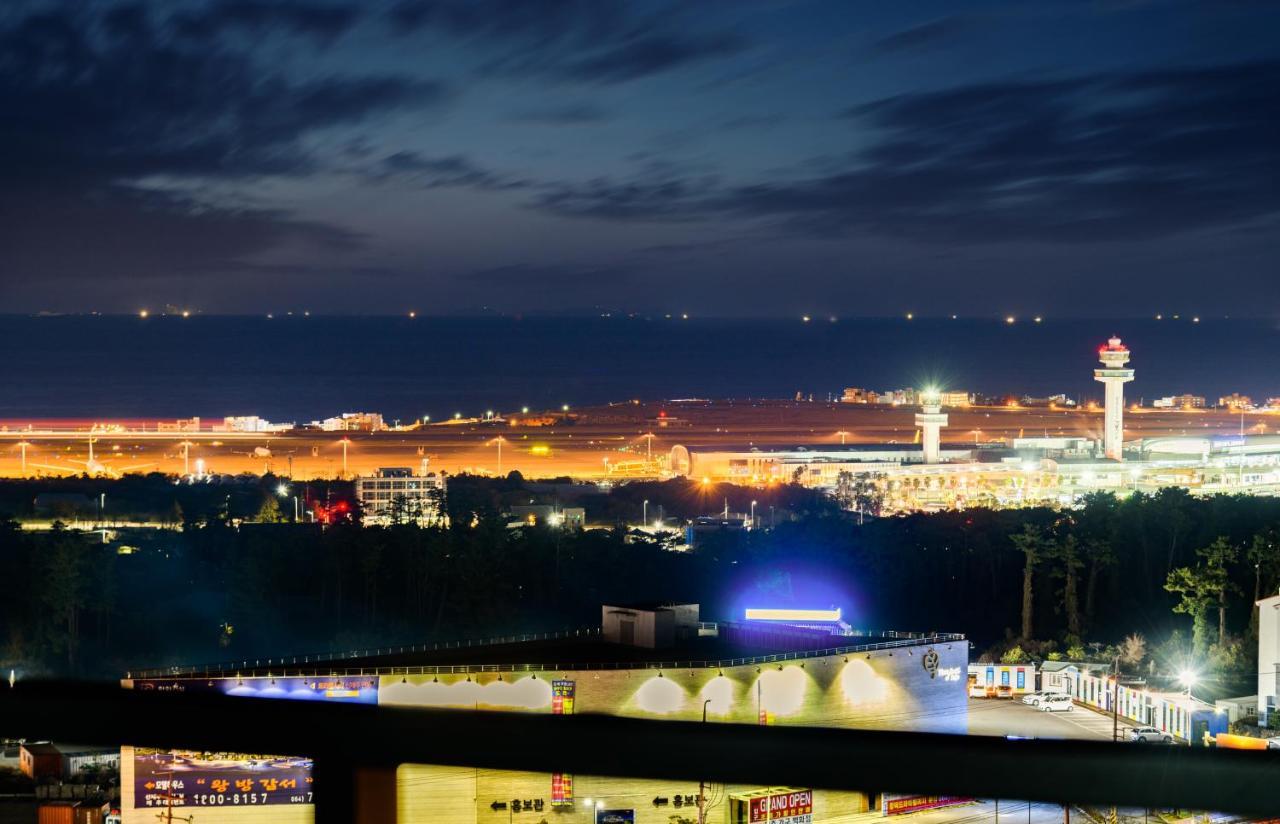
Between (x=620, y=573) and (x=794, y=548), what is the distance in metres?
1.95

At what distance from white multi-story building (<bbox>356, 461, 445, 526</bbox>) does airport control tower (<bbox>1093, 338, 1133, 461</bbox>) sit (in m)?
13.1

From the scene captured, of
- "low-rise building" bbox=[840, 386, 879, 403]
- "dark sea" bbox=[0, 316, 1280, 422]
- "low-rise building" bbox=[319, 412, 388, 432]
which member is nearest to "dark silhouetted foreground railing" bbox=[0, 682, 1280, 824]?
"low-rise building" bbox=[319, 412, 388, 432]

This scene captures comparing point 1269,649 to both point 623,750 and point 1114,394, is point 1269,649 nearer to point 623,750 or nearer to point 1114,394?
point 623,750

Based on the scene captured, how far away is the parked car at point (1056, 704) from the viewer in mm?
11539

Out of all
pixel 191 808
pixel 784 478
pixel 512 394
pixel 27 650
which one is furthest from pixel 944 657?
pixel 512 394

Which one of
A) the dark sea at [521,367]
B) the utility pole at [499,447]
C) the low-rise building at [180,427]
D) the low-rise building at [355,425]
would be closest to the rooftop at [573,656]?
the utility pole at [499,447]

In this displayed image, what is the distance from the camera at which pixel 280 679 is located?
33.1 ft

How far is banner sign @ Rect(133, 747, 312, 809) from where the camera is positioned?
1029 mm

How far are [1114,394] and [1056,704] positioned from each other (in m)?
21.4

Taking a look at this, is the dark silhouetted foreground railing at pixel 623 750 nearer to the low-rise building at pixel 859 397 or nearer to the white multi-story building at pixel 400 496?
the white multi-story building at pixel 400 496

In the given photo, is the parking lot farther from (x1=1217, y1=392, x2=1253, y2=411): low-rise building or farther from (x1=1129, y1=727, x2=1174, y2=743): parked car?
(x1=1217, y1=392, x2=1253, y2=411): low-rise building

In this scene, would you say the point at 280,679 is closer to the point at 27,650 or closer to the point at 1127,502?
the point at 27,650

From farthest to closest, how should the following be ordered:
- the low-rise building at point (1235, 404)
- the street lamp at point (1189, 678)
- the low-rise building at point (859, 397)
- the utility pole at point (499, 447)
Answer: the low-rise building at point (859, 397) < the low-rise building at point (1235, 404) < the utility pole at point (499, 447) < the street lamp at point (1189, 678)

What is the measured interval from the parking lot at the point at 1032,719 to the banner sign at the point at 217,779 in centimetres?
560
